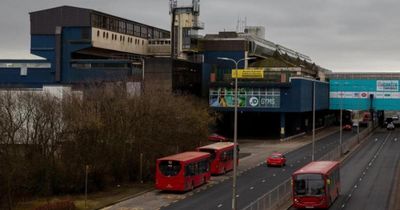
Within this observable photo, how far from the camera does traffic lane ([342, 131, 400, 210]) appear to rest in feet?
138

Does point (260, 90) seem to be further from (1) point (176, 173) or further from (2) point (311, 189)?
(2) point (311, 189)

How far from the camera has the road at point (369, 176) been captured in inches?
1687

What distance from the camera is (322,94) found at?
436 ft

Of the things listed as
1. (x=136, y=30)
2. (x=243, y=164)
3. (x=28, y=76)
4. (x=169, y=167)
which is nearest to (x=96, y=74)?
(x=28, y=76)

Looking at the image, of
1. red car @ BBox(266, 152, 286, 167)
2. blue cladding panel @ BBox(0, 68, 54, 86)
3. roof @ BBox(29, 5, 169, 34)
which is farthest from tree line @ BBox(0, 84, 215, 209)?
blue cladding panel @ BBox(0, 68, 54, 86)

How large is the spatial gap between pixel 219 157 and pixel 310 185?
69.6ft

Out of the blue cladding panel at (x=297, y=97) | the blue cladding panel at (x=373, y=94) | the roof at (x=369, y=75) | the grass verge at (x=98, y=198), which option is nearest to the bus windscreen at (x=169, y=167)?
the grass verge at (x=98, y=198)

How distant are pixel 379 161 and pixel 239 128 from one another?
50944 millimetres

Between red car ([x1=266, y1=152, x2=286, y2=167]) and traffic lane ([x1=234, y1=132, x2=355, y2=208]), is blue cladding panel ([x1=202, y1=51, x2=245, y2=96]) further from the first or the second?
red car ([x1=266, y1=152, x2=286, y2=167])

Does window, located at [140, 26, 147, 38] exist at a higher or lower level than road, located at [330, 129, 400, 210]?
higher

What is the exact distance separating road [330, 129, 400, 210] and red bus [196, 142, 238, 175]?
1136 cm

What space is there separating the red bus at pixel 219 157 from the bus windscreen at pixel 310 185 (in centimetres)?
2036

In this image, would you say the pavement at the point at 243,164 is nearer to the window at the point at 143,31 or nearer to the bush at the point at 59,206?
the bush at the point at 59,206

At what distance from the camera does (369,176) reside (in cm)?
5847
